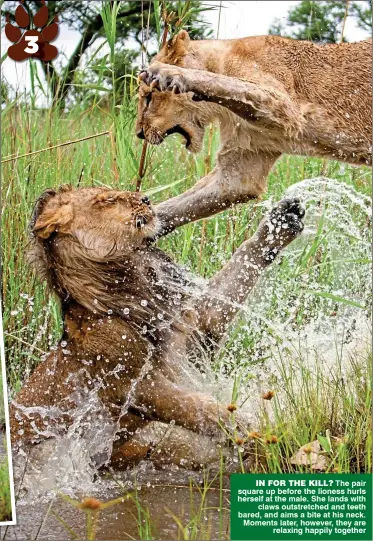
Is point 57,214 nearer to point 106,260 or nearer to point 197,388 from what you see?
point 106,260

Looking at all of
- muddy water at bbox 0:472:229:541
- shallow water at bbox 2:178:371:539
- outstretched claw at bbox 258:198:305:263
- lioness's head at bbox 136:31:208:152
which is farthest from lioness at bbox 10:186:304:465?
outstretched claw at bbox 258:198:305:263

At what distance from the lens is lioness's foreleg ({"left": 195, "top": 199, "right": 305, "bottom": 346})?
205 inches

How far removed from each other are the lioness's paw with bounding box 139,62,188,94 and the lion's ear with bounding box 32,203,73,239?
0.80 metres

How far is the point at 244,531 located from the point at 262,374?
3.56 feet

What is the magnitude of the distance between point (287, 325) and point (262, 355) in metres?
0.27

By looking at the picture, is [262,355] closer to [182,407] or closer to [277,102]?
[182,407]

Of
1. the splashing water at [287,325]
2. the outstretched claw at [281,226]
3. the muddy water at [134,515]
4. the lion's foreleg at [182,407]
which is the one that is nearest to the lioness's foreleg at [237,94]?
the outstretched claw at [281,226]

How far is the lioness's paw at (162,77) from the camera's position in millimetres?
4590

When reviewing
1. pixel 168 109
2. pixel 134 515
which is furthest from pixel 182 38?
pixel 134 515

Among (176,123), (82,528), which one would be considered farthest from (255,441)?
(176,123)

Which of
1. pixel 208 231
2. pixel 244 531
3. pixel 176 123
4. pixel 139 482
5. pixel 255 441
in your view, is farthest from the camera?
pixel 208 231

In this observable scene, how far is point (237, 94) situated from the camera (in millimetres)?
4883

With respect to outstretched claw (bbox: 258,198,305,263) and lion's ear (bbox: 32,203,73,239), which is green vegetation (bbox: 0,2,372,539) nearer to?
outstretched claw (bbox: 258,198,305,263)

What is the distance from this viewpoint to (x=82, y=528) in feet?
14.1
